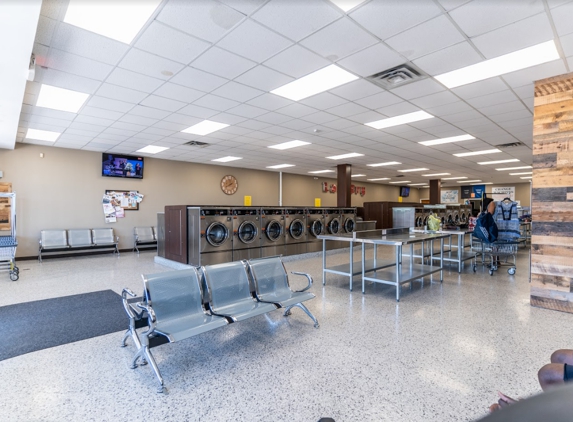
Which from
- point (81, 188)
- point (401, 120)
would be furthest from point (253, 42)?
point (81, 188)

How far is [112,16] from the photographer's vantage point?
113 inches

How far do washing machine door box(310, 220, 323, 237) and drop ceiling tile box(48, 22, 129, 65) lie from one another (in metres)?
6.17

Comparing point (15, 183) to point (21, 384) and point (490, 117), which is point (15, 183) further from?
point (490, 117)

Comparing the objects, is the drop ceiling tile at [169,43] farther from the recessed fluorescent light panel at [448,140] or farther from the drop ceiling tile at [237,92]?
the recessed fluorescent light panel at [448,140]

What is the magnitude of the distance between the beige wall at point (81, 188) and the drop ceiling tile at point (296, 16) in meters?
8.18

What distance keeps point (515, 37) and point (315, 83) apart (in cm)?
226

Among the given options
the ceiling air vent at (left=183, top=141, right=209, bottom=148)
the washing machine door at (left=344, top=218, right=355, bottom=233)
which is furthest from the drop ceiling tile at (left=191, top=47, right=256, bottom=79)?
the washing machine door at (left=344, top=218, right=355, bottom=233)

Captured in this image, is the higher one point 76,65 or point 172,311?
point 76,65

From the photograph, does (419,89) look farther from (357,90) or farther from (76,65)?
(76,65)

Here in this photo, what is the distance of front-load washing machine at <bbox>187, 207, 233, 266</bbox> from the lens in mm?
6504

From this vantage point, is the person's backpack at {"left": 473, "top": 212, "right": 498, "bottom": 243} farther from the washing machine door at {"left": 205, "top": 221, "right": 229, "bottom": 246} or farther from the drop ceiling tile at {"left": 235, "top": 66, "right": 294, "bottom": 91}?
the washing machine door at {"left": 205, "top": 221, "right": 229, "bottom": 246}

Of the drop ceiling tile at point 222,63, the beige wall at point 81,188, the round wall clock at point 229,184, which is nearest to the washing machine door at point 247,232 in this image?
the drop ceiling tile at point 222,63

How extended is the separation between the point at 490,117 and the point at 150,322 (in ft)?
21.0

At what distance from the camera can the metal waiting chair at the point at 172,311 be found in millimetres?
2504
